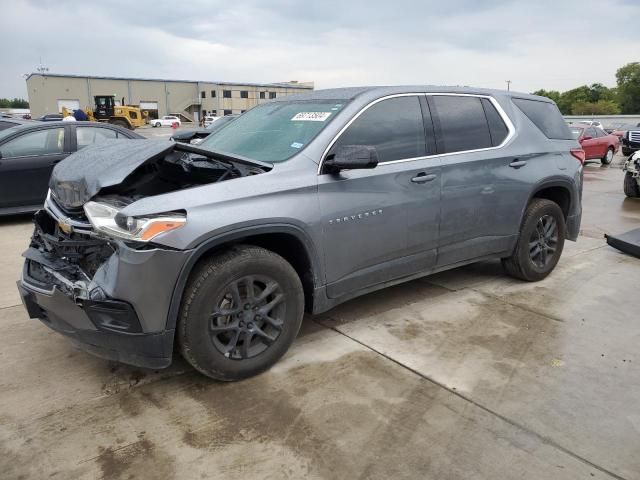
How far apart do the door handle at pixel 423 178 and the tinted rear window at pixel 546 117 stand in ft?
5.15

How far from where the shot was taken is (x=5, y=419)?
2756 mm

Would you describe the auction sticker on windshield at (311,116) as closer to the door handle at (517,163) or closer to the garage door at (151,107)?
the door handle at (517,163)

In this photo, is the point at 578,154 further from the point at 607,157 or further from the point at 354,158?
the point at 607,157

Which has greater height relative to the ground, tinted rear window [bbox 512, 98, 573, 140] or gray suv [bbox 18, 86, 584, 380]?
tinted rear window [bbox 512, 98, 573, 140]

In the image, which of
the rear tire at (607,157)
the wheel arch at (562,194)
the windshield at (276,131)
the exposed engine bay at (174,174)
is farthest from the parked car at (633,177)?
the exposed engine bay at (174,174)

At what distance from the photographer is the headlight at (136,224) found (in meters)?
2.63

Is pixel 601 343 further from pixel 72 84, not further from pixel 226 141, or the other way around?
pixel 72 84

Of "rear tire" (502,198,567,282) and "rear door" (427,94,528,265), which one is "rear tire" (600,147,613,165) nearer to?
"rear tire" (502,198,567,282)

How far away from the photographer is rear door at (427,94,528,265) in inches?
160

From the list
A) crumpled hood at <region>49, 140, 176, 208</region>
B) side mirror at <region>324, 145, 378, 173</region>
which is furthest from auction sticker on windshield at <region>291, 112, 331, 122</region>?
crumpled hood at <region>49, 140, 176, 208</region>

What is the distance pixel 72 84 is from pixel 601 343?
8573 centimetres

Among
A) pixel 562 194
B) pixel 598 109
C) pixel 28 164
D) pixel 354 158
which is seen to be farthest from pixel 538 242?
pixel 598 109

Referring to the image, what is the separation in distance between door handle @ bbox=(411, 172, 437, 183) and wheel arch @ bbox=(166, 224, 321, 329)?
102cm

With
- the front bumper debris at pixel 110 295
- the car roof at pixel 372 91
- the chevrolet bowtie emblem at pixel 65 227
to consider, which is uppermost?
the car roof at pixel 372 91
